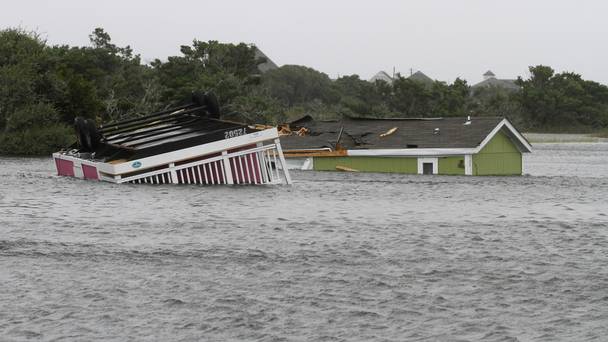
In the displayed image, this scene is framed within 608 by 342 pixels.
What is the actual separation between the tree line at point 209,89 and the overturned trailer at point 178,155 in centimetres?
2552

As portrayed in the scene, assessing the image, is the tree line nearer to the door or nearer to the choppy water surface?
the door

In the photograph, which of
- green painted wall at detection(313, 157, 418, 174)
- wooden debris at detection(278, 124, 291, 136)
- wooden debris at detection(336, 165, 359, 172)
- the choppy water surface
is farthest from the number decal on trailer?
wooden debris at detection(278, 124, 291, 136)

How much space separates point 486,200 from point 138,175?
11137mm

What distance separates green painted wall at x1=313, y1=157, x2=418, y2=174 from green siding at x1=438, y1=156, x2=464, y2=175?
1.31 meters

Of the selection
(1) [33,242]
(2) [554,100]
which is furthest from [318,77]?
(1) [33,242]

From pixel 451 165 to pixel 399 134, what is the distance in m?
4.49

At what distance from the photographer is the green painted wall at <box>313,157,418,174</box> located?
47656mm

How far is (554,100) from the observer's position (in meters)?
129

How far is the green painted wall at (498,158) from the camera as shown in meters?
47.2

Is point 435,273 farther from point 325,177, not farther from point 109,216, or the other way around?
point 325,177

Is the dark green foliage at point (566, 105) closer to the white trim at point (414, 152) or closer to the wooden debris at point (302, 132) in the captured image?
the wooden debris at point (302, 132)

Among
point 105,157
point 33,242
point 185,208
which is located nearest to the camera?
point 33,242

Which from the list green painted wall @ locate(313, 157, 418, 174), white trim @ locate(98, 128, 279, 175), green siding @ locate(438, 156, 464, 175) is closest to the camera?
white trim @ locate(98, 128, 279, 175)

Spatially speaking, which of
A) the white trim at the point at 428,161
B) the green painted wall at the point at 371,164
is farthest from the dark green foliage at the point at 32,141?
the white trim at the point at 428,161
